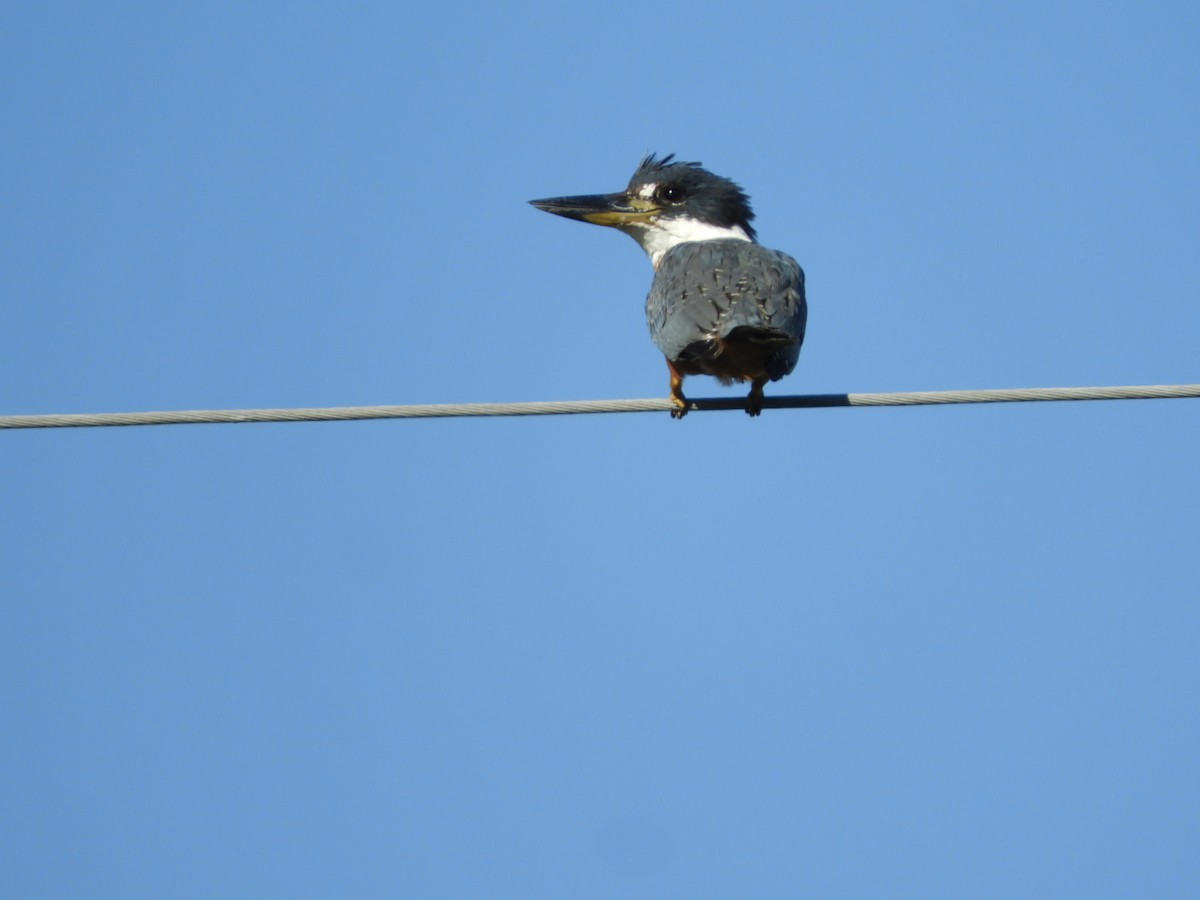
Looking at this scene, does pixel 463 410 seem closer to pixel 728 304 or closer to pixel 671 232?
pixel 728 304

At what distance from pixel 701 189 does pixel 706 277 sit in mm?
1831

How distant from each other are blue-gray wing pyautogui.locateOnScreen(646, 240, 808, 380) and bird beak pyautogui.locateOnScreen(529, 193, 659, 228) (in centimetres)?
117

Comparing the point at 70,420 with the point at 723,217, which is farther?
the point at 723,217

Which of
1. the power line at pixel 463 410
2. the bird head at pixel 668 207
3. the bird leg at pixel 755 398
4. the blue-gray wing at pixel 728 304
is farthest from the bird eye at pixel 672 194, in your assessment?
the power line at pixel 463 410

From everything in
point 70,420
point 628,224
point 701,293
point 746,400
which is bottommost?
point 70,420

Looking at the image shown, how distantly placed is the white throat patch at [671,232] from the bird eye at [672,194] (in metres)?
0.12

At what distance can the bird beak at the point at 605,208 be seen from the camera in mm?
8672

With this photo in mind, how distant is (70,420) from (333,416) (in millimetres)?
938

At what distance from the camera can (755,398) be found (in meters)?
6.24

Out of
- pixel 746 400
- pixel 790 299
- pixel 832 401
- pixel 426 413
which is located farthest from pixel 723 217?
pixel 426 413

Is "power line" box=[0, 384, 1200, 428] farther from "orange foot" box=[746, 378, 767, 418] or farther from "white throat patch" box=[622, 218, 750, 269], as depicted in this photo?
"white throat patch" box=[622, 218, 750, 269]

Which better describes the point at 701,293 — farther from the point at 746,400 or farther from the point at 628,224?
the point at 628,224

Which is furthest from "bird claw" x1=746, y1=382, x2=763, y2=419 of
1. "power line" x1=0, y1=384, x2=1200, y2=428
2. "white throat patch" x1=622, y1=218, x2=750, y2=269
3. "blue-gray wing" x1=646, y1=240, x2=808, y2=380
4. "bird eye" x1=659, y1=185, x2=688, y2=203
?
"bird eye" x1=659, y1=185, x2=688, y2=203

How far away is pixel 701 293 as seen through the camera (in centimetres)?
679
